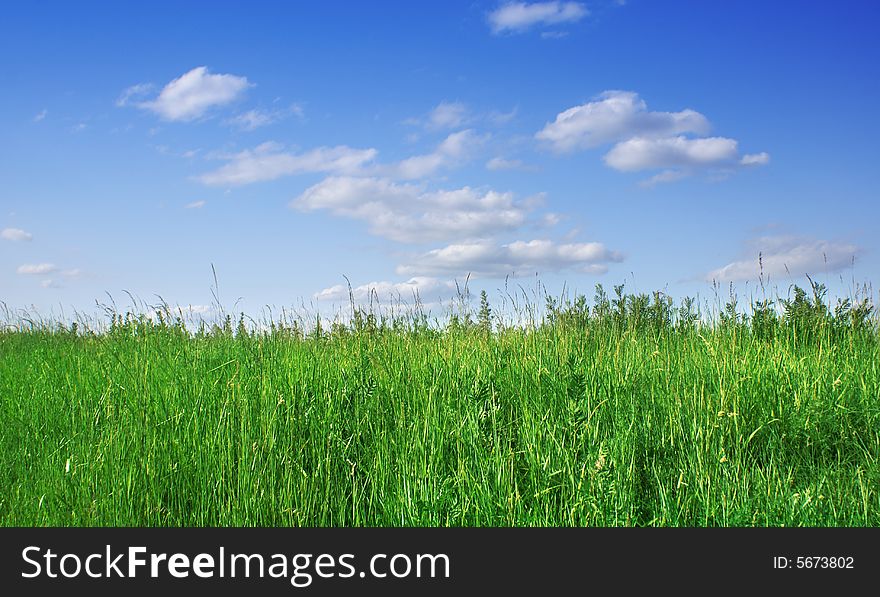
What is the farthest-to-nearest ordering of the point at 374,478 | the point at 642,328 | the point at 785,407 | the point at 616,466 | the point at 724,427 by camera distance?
1. the point at 642,328
2. the point at 785,407
3. the point at 724,427
4. the point at 374,478
5. the point at 616,466

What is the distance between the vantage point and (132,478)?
12.8 ft

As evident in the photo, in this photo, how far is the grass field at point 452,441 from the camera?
11.9ft

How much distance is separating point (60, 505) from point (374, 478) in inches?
76.0

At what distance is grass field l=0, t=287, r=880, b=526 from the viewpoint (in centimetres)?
363

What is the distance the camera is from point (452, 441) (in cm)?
421
